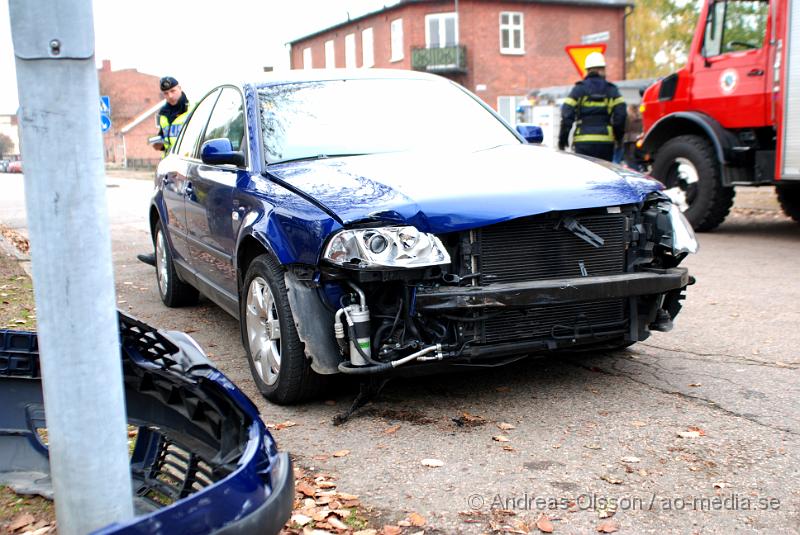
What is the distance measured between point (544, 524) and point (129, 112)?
3502 inches

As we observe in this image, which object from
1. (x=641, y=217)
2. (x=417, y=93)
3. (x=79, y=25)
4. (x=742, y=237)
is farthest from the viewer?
(x=742, y=237)

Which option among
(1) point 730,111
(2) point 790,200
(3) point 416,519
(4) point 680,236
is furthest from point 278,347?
(2) point 790,200

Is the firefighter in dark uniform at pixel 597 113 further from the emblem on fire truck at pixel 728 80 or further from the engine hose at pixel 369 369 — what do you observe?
the engine hose at pixel 369 369

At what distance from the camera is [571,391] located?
4445mm

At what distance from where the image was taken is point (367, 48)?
44.2 m

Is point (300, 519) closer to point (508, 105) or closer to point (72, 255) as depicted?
point (72, 255)

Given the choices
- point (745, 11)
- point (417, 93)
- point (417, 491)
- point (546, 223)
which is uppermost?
point (745, 11)

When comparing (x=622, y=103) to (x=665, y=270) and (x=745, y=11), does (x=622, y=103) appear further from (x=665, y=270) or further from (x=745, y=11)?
(x=665, y=270)

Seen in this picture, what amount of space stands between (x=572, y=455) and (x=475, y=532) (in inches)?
32.4

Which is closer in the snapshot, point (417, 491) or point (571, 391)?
point (417, 491)

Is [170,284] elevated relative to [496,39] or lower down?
lower down

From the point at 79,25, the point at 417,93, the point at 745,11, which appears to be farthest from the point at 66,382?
the point at 745,11

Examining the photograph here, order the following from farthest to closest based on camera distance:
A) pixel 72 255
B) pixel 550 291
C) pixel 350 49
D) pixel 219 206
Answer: pixel 350 49
pixel 219 206
pixel 550 291
pixel 72 255

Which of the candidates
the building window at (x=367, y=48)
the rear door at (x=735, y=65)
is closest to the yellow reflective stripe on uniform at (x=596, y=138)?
the rear door at (x=735, y=65)
